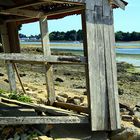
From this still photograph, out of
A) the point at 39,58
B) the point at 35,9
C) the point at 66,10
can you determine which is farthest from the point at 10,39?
the point at 39,58

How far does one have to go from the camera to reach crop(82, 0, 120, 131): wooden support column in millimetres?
9297

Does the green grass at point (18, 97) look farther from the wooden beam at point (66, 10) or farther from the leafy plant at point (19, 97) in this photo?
the wooden beam at point (66, 10)

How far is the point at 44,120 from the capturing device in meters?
8.98

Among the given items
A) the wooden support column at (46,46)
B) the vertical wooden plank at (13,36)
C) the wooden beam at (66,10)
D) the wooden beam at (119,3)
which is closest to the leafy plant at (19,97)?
the wooden support column at (46,46)

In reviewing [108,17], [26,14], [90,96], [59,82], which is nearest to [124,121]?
[90,96]

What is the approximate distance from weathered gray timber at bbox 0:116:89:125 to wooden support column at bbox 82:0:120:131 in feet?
0.97

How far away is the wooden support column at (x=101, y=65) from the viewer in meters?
9.30

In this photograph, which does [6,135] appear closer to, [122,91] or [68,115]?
[68,115]

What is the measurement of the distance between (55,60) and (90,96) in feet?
3.24

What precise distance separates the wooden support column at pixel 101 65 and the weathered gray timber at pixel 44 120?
0.97ft

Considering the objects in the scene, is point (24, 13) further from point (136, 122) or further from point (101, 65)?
point (136, 122)

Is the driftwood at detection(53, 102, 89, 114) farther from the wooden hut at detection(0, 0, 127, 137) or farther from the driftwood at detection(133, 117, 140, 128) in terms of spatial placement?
the driftwood at detection(133, 117, 140, 128)

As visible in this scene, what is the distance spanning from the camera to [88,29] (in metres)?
9.26

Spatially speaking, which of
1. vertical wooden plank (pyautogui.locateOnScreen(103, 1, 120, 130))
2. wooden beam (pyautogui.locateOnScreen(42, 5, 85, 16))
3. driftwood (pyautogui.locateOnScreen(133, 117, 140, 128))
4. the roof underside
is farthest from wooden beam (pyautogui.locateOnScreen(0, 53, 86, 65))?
driftwood (pyautogui.locateOnScreen(133, 117, 140, 128))
